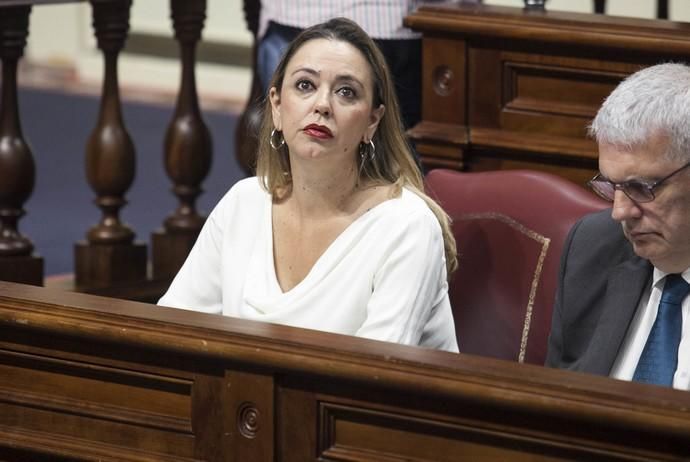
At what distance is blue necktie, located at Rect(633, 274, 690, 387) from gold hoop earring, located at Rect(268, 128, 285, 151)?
0.79 metres

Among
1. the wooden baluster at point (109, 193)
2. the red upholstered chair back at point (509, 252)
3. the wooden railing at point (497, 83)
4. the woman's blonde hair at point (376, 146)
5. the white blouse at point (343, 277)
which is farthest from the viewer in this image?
the wooden baluster at point (109, 193)

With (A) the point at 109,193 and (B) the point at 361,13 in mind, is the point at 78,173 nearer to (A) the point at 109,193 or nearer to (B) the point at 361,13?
(A) the point at 109,193

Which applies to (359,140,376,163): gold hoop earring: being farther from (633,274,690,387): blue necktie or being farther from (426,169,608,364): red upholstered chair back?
(633,274,690,387): blue necktie

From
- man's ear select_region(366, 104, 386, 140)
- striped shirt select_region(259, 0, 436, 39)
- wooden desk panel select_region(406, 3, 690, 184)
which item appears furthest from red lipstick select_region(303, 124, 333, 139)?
striped shirt select_region(259, 0, 436, 39)

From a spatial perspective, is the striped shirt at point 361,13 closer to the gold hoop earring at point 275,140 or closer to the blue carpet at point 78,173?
the gold hoop earring at point 275,140

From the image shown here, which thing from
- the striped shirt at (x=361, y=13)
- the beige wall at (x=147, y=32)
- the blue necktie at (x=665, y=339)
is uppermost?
the striped shirt at (x=361, y=13)

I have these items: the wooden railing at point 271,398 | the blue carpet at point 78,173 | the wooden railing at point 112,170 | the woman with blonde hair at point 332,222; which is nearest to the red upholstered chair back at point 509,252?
the woman with blonde hair at point 332,222

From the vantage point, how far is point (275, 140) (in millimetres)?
2920

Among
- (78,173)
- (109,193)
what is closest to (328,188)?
(109,193)

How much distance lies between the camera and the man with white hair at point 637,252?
2.40 m

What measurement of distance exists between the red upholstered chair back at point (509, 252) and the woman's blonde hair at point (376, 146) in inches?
7.3

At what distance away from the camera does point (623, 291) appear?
254 centimetres

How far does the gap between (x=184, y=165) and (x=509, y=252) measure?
5.09 feet

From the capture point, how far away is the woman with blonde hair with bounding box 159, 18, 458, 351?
107 inches
